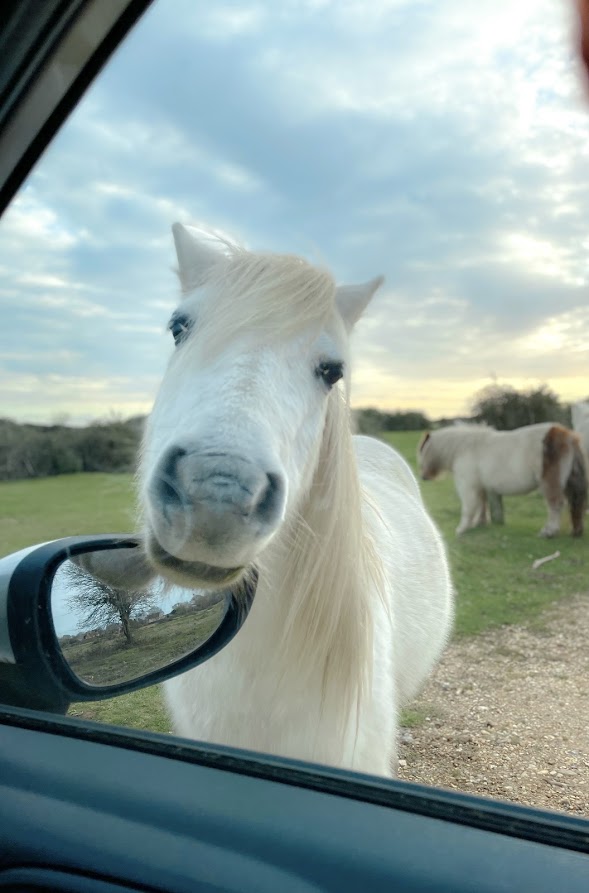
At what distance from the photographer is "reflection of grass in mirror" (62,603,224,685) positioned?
1270 millimetres

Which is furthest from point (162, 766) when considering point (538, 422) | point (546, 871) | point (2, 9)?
point (2, 9)

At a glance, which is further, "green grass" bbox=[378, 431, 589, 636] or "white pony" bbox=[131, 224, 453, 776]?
"green grass" bbox=[378, 431, 589, 636]

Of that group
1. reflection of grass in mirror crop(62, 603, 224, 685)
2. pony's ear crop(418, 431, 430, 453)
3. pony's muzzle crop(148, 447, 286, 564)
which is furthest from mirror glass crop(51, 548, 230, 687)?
pony's ear crop(418, 431, 430, 453)

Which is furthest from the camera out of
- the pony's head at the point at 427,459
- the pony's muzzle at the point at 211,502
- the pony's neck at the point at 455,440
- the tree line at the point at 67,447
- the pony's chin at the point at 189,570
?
the pony's head at the point at 427,459

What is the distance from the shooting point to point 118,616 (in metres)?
1.29

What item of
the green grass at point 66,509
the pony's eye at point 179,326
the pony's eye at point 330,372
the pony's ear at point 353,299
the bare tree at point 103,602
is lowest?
the bare tree at point 103,602

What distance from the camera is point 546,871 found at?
2.35 ft

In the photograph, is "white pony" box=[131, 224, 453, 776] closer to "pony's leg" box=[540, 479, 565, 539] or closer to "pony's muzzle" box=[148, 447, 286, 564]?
"pony's muzzle" box=[148, 447, 286, 564]

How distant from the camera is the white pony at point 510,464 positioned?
1.78 metres

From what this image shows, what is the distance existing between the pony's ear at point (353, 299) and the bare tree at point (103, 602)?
80 cm

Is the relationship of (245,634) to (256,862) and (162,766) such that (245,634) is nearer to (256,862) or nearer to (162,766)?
(162,766)

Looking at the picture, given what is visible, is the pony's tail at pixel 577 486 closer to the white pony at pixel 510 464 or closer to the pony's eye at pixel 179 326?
the white pony at pixel 510 464

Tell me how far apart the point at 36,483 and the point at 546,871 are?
4.87ft

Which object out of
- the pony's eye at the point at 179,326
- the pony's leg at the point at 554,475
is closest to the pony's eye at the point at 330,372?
the pony's eye at the point at 179,326
